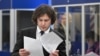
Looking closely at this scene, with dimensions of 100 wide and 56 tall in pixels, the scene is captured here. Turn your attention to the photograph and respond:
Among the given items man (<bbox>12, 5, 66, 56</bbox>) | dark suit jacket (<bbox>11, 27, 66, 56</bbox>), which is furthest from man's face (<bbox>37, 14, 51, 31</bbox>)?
dark suit jacket (<bbox>11, 27, 66, 56</bbox>)

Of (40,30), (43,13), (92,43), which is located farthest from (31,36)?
(92,43)

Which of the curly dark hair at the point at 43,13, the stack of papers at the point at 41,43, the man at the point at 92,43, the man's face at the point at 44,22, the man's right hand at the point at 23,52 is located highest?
the curly dark hair at the point at 43,13

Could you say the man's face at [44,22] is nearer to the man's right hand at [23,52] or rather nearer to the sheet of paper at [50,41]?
the sheet of paper at [50,41]

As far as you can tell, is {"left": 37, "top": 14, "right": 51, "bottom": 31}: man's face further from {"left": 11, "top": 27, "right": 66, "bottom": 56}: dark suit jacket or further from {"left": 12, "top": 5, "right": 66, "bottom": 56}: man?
{"left": 11, "top": 27, "right": 66, "bottom": 56}: dark suit jacket

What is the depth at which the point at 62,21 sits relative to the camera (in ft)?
24.8

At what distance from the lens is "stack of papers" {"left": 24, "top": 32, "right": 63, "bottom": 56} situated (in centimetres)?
218

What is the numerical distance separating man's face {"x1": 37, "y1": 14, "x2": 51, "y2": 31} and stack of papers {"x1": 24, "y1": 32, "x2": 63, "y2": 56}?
0.07 m

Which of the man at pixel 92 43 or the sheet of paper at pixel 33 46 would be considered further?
the man at pixel 92 43

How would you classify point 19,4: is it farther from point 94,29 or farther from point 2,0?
point 94,29

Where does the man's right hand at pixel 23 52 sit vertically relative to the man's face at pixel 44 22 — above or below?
below

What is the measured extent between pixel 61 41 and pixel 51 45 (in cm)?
9

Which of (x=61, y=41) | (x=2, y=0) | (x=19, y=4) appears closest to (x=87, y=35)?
(x=19, y=4)

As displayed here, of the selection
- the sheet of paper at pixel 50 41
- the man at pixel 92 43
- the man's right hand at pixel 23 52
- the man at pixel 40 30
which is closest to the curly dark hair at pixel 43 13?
the man at pixel 40 30

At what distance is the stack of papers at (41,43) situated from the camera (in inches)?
85.7
